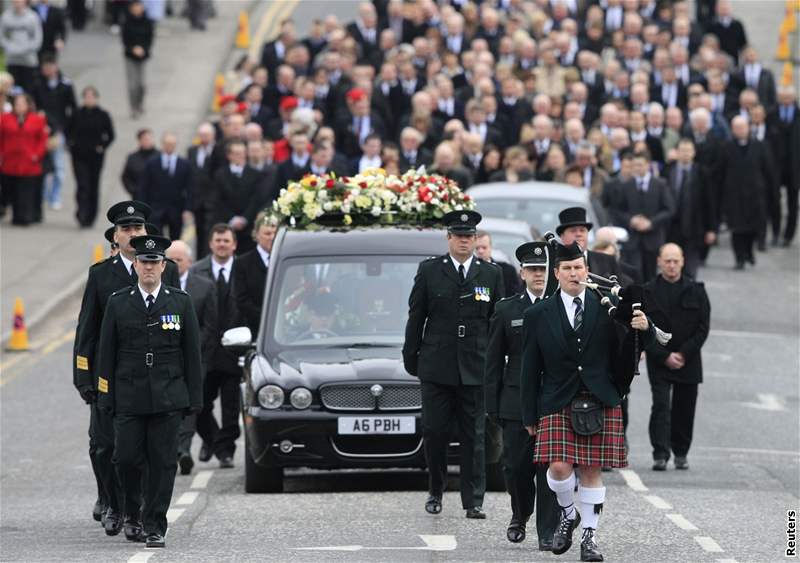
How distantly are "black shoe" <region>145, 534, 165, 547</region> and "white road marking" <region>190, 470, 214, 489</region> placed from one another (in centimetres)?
338

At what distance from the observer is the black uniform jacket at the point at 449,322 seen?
591 inches

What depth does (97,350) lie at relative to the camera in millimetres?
14039

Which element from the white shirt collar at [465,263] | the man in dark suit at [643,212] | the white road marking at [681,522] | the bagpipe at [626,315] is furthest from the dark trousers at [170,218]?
the bagpipe at [626,315]

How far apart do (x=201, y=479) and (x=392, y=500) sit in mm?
2407

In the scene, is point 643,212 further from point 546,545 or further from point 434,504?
point 546,545

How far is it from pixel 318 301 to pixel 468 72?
16926 millimetres

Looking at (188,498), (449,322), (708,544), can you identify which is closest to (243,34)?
(188,498)

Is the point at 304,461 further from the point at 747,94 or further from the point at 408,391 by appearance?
the point at 747,94

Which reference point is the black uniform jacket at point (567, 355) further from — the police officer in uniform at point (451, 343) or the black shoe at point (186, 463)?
the black shoe at point (186, 463)

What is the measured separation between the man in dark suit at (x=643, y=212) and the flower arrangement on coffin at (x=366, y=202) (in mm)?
8014

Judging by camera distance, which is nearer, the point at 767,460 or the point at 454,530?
the point at 454,530

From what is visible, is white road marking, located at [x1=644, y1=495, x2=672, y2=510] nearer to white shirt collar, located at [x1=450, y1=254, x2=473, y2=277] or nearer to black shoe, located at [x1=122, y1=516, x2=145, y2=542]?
white shirt collar, located at [x1=450, y1=254, x2=473, y2=277]

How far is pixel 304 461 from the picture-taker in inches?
627

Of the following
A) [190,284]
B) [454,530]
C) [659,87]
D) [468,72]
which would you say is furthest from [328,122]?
[454,530]
